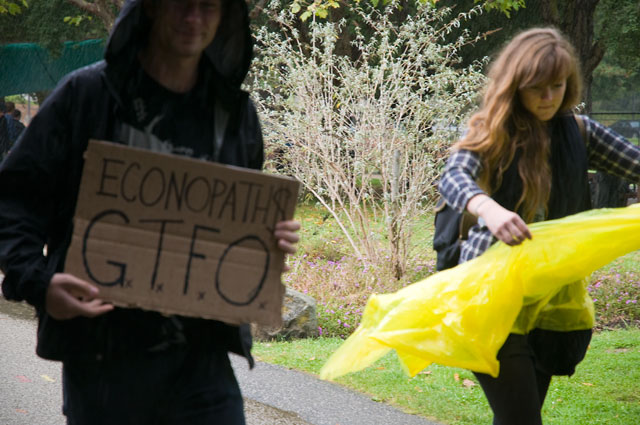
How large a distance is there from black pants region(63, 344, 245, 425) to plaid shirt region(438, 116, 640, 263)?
1061 millimetres

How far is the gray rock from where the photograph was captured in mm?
7355

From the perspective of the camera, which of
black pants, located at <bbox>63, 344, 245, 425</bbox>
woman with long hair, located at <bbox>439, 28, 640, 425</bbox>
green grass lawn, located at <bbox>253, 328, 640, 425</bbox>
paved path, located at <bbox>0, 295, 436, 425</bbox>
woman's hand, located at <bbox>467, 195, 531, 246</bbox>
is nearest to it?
black pants, located at <bbox>63, 344, 245, 425</bbox>

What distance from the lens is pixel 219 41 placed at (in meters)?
2.48

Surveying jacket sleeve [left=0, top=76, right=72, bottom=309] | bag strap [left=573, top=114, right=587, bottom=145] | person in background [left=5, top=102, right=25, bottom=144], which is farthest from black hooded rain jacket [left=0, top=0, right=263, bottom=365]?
person in background [left=5, top=102, right=25, bottom=144]

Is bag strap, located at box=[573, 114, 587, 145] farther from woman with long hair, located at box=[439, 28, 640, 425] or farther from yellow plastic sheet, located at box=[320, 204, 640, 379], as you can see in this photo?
yellow plastic sheet, located at box=[320, 204, 640, 379]

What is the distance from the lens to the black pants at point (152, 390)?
7.17 feet

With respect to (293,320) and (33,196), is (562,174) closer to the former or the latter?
(33,196)

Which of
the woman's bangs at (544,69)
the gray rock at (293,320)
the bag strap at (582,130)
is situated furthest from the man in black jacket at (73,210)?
the gray rock at (293,320)

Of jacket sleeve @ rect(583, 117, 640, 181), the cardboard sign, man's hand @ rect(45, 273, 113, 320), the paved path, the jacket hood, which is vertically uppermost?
the jacket hood

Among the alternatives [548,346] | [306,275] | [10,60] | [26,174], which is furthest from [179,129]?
[10,60]

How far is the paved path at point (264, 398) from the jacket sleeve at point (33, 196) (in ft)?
10.7

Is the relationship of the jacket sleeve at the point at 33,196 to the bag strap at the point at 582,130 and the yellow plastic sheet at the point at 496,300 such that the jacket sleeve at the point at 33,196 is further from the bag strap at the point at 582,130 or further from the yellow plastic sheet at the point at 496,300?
the bag strap at the point at 582,130

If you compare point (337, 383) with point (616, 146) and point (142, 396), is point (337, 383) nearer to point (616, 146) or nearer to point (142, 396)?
point (616, 146)

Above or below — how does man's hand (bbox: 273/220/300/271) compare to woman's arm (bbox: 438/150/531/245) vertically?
below
